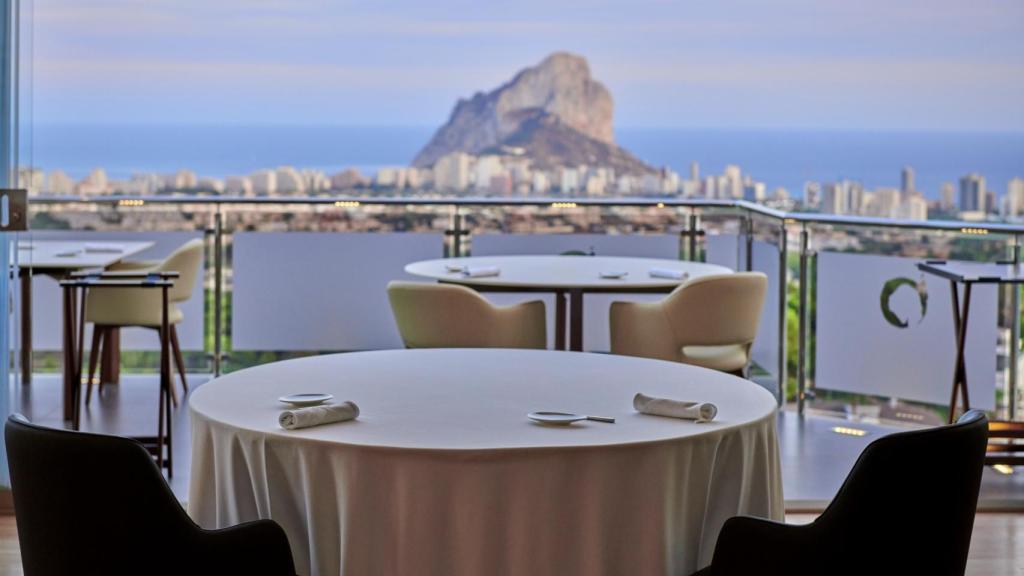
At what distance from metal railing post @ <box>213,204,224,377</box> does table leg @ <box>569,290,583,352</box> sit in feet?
8.80

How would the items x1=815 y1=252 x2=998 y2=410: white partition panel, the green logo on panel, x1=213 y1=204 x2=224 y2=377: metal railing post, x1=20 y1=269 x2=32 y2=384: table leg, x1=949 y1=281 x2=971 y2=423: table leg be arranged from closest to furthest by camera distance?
x1=20 y1=269 x2=32 y2=384: table leg
x1=949 y1=281 x2=971 y2=423: table leg
x1=815 y1=252 x2=998 y2=410: white partition panel
the green logo on panel
x1=213 y1=204 x2=224 y2=377: metal railing post

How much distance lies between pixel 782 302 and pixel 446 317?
7.49 feet

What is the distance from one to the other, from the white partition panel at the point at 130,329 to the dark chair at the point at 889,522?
5941 millimetres

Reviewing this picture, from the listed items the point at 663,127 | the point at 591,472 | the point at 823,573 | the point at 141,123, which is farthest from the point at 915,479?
the point at 663,127

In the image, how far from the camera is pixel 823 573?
263 cm

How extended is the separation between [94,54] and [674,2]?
640 centimetres

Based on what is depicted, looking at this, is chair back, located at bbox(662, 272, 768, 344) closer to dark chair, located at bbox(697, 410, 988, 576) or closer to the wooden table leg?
the wooden table leg

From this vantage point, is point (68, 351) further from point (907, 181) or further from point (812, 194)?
point (907, 181)

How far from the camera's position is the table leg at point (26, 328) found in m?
5.85

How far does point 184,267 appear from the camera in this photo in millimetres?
7348

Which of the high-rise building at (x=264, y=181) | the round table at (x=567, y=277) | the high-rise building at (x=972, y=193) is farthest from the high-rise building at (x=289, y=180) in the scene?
the high-rise building at (x=972, y=193)

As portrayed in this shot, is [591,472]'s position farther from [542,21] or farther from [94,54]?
[542,21]

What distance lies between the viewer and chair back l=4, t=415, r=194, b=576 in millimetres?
2477

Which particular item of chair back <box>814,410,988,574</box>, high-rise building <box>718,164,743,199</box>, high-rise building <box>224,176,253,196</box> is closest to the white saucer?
chair back <box>814,410,988,574</box>
